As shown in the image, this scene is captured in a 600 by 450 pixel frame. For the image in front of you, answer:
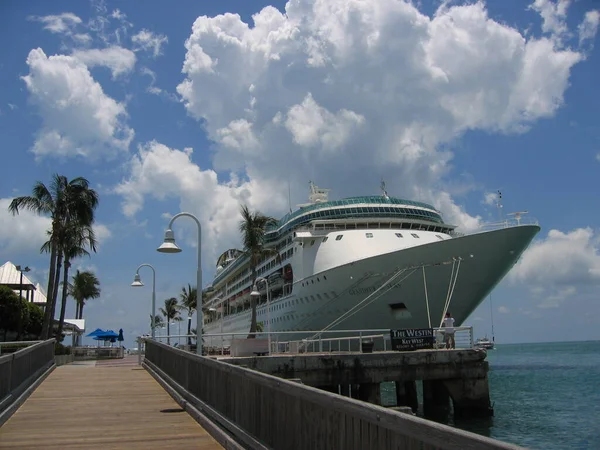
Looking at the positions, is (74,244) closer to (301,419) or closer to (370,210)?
(370,210)

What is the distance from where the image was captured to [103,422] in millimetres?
10547

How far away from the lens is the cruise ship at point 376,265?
3231 cm

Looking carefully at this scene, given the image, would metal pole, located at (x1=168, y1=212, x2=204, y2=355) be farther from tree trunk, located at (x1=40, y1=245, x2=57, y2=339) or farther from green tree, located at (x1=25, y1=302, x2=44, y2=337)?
green tree, located at (x1=25, y1=302, x2=44, y2=337)

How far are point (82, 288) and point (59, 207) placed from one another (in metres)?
55.8

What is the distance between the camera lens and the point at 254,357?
21.6m

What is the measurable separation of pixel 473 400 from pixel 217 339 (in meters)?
49.8

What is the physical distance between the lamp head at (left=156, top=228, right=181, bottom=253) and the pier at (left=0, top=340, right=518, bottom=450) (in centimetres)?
275

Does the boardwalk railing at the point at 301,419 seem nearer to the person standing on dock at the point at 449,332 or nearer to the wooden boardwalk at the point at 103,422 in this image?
the wooden boardwalk at the point at 103,422

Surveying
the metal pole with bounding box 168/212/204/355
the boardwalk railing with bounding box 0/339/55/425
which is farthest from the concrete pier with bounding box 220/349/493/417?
the boardwalk railing with bounding box 0/339/55/425

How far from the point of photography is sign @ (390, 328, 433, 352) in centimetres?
2397

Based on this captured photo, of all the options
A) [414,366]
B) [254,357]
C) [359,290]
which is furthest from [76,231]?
[414,366]

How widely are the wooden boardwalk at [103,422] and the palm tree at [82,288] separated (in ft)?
257

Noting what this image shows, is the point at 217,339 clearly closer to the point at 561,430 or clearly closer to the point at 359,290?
the point at 359,290

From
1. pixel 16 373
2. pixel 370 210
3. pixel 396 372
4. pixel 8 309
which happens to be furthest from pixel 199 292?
pixel 8 309
